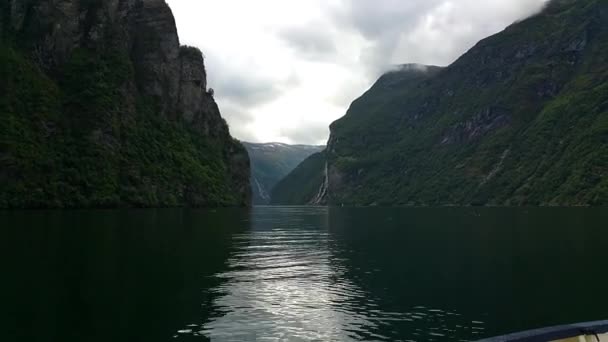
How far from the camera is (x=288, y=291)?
3531cm

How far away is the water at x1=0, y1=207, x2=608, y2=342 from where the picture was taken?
25578 millimetres

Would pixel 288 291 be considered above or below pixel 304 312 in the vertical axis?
above

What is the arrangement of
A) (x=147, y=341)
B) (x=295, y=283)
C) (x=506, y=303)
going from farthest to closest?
1. (x=295, y=283)
2. (x=506, y=303)
3. (x=147, y=341)

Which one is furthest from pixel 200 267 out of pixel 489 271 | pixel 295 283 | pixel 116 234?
pixel 116 234

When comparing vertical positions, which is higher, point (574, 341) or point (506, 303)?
point (574, 341)

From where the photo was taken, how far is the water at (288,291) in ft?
83.9

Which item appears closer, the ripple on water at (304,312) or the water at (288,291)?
the ripple on water at (304,312)

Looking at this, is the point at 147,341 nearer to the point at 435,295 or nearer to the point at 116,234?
the point at 435,295

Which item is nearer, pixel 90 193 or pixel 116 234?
pixel 116 234

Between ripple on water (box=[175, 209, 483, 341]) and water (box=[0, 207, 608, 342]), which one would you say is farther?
water (box=[0, 207, 608, 342])

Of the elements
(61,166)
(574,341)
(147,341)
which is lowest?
(147,341)

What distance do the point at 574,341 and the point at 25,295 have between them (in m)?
30.2

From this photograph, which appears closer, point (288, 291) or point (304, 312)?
point (304, 312)

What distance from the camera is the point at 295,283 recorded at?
38500 mm
